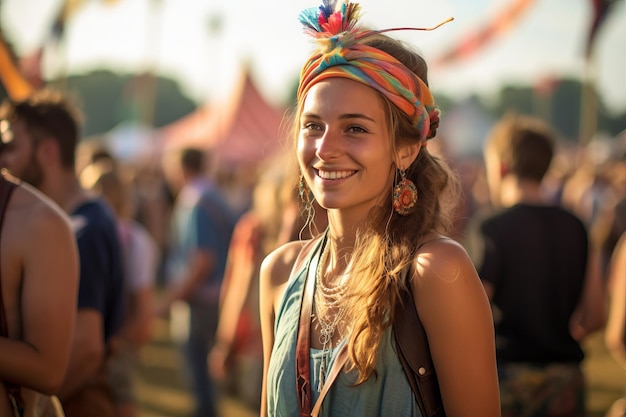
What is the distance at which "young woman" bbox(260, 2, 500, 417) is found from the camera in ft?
7.13

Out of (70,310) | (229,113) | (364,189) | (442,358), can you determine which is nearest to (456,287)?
(442,358)

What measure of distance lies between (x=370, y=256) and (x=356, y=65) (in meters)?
0.52

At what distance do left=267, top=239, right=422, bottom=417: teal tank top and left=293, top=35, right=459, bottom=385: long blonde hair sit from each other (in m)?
0.03

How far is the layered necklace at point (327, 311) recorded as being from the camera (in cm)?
231

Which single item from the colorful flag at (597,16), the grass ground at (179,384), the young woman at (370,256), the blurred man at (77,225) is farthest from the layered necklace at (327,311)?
the colorful flag at (597,16)

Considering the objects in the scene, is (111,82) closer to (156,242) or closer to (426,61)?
(156,242)

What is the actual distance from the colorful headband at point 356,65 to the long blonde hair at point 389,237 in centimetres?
4

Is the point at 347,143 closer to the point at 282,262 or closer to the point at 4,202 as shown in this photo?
the point at 282,262

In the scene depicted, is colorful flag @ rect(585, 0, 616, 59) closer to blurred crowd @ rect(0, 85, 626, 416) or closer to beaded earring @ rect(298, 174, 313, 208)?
Answer: blurred crowd @ rect(0, 85, 626, 416)

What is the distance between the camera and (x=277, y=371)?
2410 mm

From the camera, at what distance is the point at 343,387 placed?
7.36 feet

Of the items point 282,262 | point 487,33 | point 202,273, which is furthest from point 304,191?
point 487,33

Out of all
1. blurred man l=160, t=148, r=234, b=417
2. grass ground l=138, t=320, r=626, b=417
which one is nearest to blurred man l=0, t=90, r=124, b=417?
blurred man l=160, t=148, r=234, b=417

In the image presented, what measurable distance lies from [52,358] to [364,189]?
1.27 m
